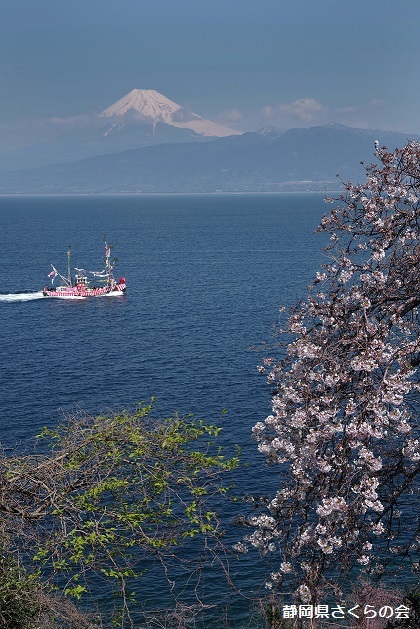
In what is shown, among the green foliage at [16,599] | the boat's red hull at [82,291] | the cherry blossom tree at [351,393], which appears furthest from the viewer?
the boat's red hull at [82,291]

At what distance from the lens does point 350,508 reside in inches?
479

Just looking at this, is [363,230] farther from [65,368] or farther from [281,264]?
[281,264]

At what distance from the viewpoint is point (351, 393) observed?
40.3 ft

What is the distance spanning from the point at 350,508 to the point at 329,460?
842 mm

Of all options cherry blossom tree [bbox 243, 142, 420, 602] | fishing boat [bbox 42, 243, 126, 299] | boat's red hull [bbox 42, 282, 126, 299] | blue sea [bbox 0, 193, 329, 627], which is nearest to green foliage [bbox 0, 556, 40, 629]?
cherry blossom tree [bbox 243, 142, 420, 602]

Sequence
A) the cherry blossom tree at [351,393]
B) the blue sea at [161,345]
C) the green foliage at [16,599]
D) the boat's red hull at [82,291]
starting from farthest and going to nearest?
1. the boat's red hull at [82,291]
2. the blue sea at [161,345]
3. the green foliage at [16,599]
4. the cherry blossom tree at [351,393]

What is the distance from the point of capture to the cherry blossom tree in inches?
476

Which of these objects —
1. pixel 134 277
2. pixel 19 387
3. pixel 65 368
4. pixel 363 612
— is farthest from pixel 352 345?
pixel 134 277

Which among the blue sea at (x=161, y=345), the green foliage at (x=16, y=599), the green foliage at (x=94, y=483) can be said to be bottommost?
the blue sea at (x=161, y=345)

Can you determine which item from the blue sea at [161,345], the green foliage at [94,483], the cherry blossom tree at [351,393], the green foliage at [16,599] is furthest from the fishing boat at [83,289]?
the cherry blossom tree at [351,393]

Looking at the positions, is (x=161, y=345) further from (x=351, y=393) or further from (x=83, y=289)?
(x=351, y=393)

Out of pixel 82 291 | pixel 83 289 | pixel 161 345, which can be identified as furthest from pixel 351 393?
pixel 83 289

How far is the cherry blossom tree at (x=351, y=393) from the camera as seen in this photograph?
39.7 feet

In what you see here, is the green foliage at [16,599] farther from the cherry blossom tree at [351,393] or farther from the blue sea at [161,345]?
the blue sea at [161,345]
